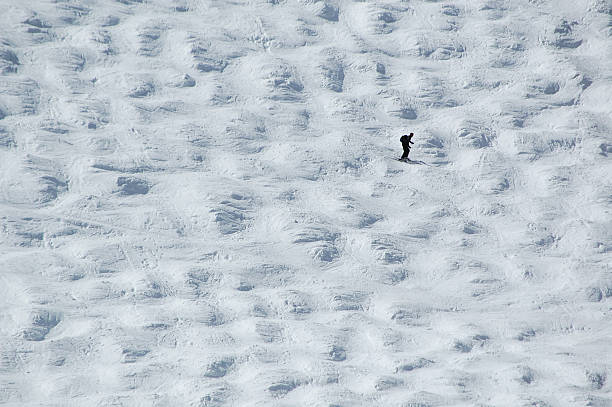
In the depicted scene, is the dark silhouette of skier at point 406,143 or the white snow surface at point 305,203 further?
the dark silhouette of skier at point 406,143

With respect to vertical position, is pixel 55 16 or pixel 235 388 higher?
pixel 55 16

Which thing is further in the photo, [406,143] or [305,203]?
[406,143]

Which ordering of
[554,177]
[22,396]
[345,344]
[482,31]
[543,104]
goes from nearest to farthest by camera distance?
[22,396] < [345,344] < [554,177] < [543,104] < [482,31]

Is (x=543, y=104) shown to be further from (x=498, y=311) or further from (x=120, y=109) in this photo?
(x=120, y=109)

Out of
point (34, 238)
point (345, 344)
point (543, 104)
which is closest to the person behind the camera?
point (345, 344)

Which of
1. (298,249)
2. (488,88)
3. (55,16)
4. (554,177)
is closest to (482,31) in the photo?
(488,88)

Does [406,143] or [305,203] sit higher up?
[406,143]

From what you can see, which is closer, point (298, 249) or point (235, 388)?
point (235, 388)

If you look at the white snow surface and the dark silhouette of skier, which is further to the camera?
the dark silhouette of skier
